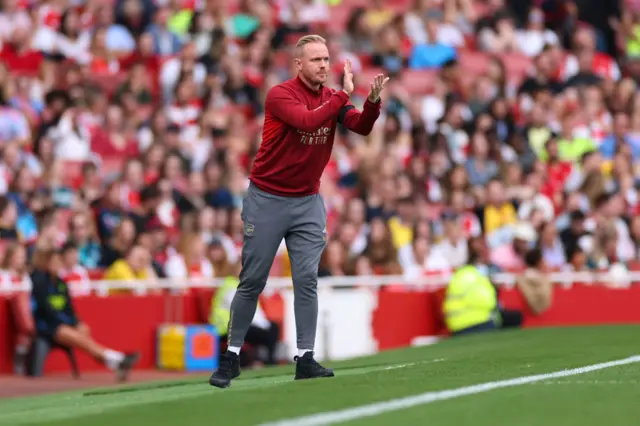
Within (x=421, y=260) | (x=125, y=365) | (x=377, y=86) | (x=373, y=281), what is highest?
(x=377, y=86)

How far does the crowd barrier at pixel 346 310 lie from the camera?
54.5ft

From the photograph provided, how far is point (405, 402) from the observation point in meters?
7.50

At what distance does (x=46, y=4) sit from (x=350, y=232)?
5.89 meters

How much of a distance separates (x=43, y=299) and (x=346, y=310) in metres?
3.43

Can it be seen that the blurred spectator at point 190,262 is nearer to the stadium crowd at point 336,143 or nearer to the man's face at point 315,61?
the stadium crowd at point 336,143

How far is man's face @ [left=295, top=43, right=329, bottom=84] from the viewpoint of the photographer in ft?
30.5

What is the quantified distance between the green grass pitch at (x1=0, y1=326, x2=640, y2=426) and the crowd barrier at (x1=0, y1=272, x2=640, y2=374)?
16.6 ft

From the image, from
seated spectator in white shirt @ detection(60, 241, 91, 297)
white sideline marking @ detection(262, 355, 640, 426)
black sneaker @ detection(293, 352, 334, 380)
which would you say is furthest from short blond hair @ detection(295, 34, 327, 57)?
seated spectator in white shirt @ detection(60, 241, 91, 297)

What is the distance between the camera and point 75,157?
61.7 feet

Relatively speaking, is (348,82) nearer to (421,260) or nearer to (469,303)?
(469,303)

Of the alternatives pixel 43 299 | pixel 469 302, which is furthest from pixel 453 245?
pixel 43 299

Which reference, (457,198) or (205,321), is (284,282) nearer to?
(205,321)

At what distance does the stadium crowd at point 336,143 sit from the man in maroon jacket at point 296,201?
272 inches

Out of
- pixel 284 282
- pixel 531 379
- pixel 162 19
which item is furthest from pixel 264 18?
pixel 531 379
